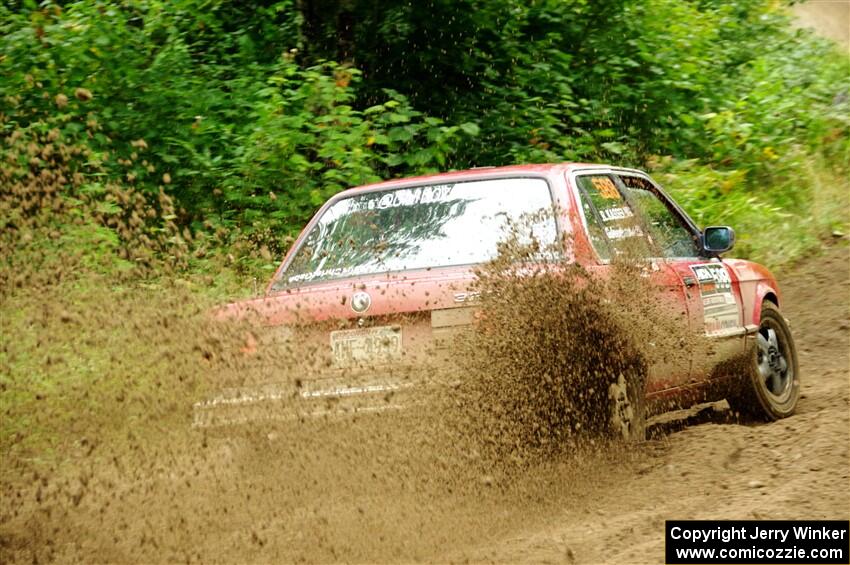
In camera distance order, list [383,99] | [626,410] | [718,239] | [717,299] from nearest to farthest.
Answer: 1. [626,410]
2. [717,299]
3. [718,239]
4. [383,99]

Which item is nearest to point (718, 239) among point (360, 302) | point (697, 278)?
point (697, 278)

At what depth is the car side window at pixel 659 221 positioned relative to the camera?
6.73 metres

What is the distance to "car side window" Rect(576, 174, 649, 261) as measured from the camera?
5.74 m

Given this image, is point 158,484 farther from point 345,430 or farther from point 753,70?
point 753,70

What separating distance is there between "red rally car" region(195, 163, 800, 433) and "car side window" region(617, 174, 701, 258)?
1 cm

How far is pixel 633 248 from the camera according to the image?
600 cm

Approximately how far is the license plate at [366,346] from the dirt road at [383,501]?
1.03 feet

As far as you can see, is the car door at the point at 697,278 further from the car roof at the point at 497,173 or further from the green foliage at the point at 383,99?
the green foliage at the point at 383,99

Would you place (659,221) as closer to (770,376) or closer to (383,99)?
(770,376)

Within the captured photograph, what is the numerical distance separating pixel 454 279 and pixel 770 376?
3157mm

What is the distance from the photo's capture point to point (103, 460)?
5719 mm
